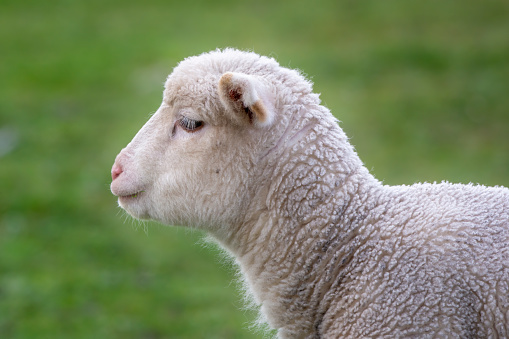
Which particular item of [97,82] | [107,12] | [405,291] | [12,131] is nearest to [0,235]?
[12,131]

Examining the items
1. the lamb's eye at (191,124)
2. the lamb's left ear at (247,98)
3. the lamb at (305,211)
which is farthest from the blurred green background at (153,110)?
the lamb's left ear at (247,98)

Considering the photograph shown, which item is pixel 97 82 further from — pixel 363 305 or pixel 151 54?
pixel 363 305

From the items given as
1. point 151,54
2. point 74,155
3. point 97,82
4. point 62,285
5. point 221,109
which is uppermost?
point 151,54

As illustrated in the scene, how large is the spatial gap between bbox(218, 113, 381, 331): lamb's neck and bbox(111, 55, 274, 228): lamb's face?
154 mm

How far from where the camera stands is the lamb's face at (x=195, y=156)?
351cm

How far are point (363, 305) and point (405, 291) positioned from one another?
0.20 metres

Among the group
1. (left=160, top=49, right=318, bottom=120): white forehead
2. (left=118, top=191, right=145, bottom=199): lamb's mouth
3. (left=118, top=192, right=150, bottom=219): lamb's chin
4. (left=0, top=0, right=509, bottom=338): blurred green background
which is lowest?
(left=118, top=192, right=150, bottom=219): lamb's chin

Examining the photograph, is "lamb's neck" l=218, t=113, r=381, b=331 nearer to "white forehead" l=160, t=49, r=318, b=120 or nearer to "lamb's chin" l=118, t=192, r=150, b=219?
"white forehead" l=160, t=49, r=318, b=120

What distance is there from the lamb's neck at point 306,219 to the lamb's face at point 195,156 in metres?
0.15

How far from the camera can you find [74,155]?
37.6ft

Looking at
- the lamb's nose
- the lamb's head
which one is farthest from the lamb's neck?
the lamb's nose

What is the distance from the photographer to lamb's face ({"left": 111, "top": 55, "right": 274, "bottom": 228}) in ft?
11.5

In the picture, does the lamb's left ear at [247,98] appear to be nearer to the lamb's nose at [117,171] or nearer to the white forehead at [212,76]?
the white forehead at [212,76]

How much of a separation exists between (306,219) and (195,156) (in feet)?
2.05
